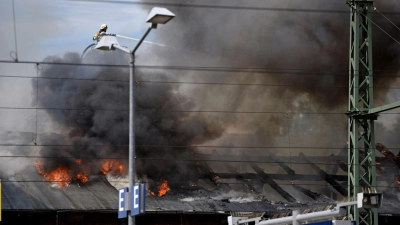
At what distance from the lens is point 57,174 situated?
49.7m

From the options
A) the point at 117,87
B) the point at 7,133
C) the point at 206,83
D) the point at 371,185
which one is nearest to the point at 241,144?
the point at 206,83

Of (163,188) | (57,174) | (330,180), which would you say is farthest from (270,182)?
(57,174)

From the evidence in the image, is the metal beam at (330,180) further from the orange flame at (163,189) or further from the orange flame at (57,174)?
the orange flame at (57,174)

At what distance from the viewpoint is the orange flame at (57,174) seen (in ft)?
160

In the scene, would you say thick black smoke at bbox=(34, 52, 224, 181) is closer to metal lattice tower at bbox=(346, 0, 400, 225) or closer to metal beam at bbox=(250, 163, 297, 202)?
metal beam at bbox=(250, 163, 297, 202)

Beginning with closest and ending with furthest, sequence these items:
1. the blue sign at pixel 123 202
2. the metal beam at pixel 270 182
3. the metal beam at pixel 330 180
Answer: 1. the blue sign at pixel 123 202
2. the metal beam at pixel 270 182
3. the metal beam at pixel 330 180

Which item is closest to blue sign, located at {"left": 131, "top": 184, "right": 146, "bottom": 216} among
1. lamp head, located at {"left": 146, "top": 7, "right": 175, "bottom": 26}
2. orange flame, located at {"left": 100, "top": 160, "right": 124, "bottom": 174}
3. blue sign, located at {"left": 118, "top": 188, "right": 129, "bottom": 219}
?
blue sign, located at {"left": 118, "top": 188, "right": 129, "bottom": 219}

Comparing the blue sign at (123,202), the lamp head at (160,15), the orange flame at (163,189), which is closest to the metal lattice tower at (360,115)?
the blue sign at (123,202)

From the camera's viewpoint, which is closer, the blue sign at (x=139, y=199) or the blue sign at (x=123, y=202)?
the blue sign at (x=139, y=199)

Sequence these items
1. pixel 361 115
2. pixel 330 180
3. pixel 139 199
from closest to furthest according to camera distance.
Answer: pixel 139 199 < pixel 361 115 < pixel 330 180

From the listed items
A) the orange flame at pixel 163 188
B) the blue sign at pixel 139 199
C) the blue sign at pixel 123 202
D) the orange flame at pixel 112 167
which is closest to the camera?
the blue sign at pixel 139 199

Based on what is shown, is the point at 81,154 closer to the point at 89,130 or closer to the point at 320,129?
the point at 89,130

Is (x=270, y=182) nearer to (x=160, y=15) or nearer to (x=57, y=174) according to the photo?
(x=57, y=174)

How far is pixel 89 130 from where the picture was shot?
52.1 meters
